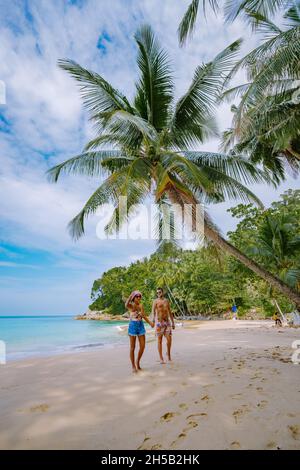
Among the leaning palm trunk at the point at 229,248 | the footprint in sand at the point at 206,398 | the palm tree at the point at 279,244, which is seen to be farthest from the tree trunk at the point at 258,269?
the palm tree at the point at 279,244

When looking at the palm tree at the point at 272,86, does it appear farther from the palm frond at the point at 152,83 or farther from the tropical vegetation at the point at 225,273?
the tropical vegetation at the point at 225,273

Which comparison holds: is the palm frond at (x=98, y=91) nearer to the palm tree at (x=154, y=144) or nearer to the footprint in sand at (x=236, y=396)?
the palm tree at (x=154, y=144)

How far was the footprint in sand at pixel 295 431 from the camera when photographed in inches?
88.3

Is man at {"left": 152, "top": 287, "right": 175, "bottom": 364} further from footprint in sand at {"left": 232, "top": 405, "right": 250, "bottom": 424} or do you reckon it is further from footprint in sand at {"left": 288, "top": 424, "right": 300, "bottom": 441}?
footprint in sand at {"left": 288, "top": 424, "right": 300, "bottom": 441}

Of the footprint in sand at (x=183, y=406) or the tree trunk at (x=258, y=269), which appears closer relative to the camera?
the footprint in sand at (x=183, y=406)

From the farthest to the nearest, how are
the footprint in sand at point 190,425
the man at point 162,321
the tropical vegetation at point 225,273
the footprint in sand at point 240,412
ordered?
the tropical vegetation at point 225,273 → the man at point 162,321 → the footprint in sand at point 240,412 → the footprint in sand at point 190,425

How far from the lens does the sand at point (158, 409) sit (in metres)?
2.32

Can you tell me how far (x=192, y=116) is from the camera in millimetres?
7121

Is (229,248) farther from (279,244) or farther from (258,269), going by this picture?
(279,244)

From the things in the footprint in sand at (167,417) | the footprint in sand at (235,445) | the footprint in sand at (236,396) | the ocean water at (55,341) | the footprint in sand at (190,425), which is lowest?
the ocean water at (55,341)

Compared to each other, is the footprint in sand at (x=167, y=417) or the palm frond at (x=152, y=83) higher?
the palm frond at (x=152, y=83)

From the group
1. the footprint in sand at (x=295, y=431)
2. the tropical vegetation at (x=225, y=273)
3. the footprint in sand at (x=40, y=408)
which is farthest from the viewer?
the tropical vegetation at (x=225, y=273)

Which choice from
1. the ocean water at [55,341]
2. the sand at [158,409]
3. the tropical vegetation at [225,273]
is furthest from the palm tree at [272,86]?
the ocean water at [55,341]

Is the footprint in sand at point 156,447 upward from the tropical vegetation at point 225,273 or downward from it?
downward
